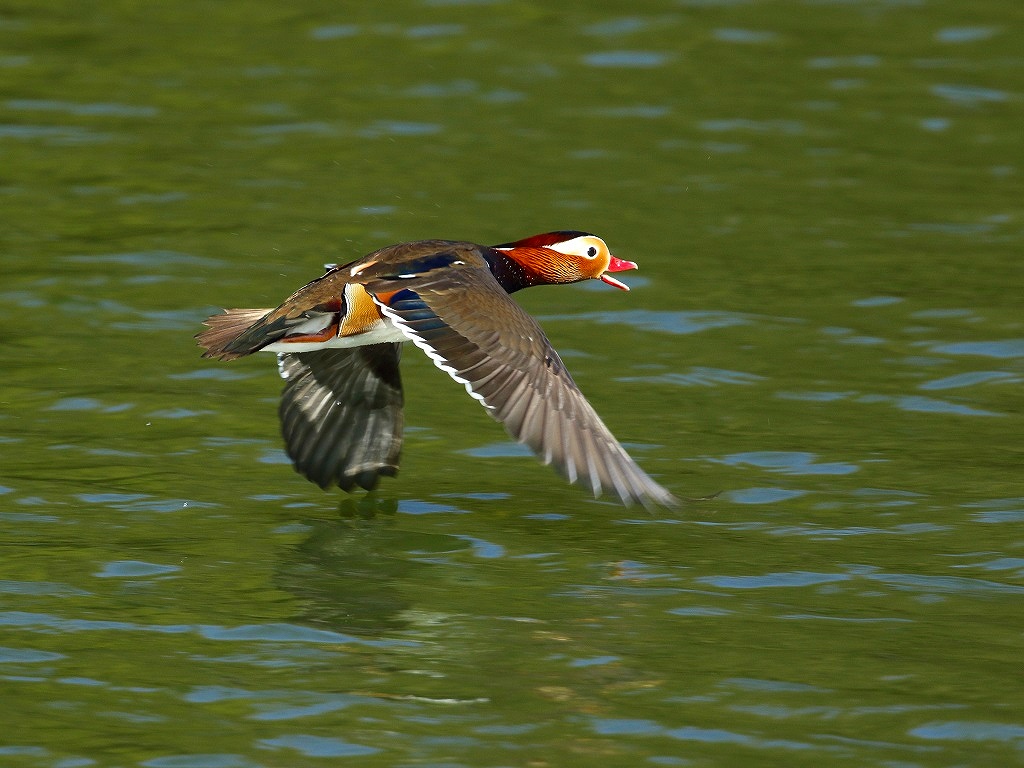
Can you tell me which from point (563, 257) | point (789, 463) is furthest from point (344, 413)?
point (789, 463)

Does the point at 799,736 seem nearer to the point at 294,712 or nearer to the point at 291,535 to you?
the point at 294,712

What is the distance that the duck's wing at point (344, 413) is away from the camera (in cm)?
1035

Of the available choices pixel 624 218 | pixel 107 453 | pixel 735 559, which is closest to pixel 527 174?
pixel 624 218

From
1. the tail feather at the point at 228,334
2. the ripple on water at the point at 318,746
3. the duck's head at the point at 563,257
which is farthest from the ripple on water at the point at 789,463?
the ripple on water at the point at 318,746

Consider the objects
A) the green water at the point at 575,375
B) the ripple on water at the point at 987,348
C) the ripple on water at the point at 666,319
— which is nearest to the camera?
the green water at the point at 575,375

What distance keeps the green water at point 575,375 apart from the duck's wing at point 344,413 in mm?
250

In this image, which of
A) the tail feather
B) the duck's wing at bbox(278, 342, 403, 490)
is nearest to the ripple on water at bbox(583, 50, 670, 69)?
the duck's wing at bbox(278, 342, 403, 490)

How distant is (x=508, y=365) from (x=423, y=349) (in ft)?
1.41

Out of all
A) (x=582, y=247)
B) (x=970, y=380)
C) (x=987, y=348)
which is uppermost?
(x=582, y=247)

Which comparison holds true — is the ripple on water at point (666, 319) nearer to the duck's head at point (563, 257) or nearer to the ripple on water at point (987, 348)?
the ripple on water at point (987, 348)

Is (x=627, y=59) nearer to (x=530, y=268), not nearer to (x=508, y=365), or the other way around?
(x=530, y=268)

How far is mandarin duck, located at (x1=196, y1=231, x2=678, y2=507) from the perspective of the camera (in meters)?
8.27

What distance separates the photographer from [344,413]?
1062 cm

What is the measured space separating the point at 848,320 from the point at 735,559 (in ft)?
14.7
